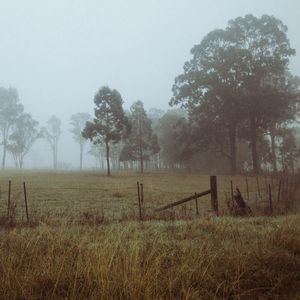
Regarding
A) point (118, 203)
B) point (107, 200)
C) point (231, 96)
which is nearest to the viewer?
point (118, 203)

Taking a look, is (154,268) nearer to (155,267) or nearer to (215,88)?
(155,267)

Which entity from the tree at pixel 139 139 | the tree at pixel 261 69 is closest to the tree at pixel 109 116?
the tree at pixel 139 139

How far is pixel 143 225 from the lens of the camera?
8.34 meters

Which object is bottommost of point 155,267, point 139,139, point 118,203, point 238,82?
point 118,203

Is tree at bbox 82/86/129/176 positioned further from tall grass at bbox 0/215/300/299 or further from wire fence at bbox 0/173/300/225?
tall grass at bbox 0/215/300/299

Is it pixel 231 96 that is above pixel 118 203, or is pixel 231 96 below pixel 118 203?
A: above

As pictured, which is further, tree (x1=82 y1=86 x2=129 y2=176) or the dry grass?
tree (x1=82 y1=86 x2=129 y2=176)

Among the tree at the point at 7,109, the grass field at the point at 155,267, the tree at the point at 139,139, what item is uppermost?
the tree at the point at 7,109

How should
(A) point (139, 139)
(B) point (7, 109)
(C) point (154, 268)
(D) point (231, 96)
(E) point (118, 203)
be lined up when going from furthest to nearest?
(B) point (7, 109) < (A) point (139, 139) < (D) point (231, 96) < (E) point (118, 203) < (C) point (154, 268)

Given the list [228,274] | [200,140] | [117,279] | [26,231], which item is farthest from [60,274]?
[200,140]

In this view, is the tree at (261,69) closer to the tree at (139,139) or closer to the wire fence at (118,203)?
the tree at (139,139)

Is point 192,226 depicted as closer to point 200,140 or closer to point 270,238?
point 270,238

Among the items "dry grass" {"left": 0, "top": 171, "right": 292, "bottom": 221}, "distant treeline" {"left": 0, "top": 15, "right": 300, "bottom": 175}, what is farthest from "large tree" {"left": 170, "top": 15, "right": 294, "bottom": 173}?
"dry grass" {"left": 0, "top": 171, "right": 292, "bottom": 221}

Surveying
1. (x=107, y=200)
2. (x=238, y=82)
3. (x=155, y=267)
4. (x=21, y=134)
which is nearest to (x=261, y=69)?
(x=238, y=82)
